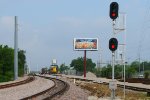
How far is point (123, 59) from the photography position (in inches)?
898

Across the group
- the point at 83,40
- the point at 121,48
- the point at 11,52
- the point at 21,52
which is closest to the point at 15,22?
the point at 121,48

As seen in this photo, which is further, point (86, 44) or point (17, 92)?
point (86, 44)

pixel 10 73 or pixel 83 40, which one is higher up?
pixel 83 40

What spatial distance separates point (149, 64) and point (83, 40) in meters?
73.0

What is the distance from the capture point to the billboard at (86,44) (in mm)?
128250

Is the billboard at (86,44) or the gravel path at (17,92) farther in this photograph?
the billboard at (86,44)

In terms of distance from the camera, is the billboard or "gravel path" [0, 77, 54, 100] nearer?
"gravel path" [0, 77, 54, 100]

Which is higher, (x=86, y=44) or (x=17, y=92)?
(x=86, y=44)

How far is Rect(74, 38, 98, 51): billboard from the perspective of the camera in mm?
128250

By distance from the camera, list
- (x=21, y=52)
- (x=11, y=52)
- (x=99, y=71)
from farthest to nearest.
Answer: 1. (x=21, y=52)
2. (x=99, y=71)
3. (x=11, y=52)

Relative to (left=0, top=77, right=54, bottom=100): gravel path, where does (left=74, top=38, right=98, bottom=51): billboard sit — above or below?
above

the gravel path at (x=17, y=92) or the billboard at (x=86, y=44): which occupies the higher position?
the billboard at (x=86, y=44)

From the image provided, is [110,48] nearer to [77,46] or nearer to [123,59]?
[123,59]

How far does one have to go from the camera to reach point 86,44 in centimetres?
12950
